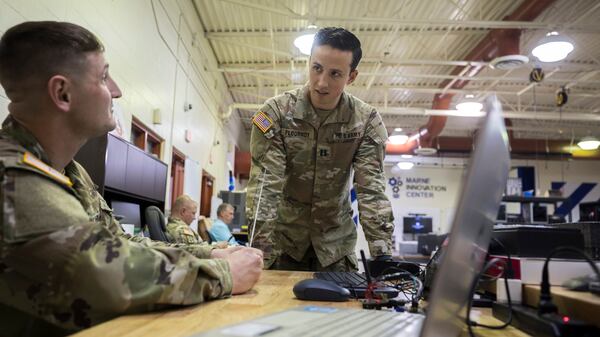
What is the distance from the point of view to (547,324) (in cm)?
55

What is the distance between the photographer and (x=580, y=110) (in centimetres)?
945

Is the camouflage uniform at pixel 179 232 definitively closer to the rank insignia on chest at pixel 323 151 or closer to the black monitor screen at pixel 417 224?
the rank insignia on chest at pixel 323 151

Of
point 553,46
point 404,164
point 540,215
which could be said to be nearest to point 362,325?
point 553,46

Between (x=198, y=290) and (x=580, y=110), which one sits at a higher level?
(x=580, y=110)

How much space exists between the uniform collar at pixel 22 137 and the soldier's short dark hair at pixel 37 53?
0.28ft

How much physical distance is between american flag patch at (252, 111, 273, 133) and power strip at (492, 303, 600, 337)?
116 centimetres

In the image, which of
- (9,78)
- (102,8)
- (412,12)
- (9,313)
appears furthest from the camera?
(412,12)

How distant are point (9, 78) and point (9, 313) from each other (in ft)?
1.49

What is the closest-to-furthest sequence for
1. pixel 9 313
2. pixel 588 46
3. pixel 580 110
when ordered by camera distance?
pixel 9 313, pixel 588 46, pixel 580 110

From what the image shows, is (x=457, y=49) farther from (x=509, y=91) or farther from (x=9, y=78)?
(x=9, y=78)

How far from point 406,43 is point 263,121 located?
214 inches

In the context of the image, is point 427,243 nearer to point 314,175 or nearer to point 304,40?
point 304,40

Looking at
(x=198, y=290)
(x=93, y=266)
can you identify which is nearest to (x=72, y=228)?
(x=93, y=266)

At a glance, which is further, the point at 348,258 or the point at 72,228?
the point at 348,258
